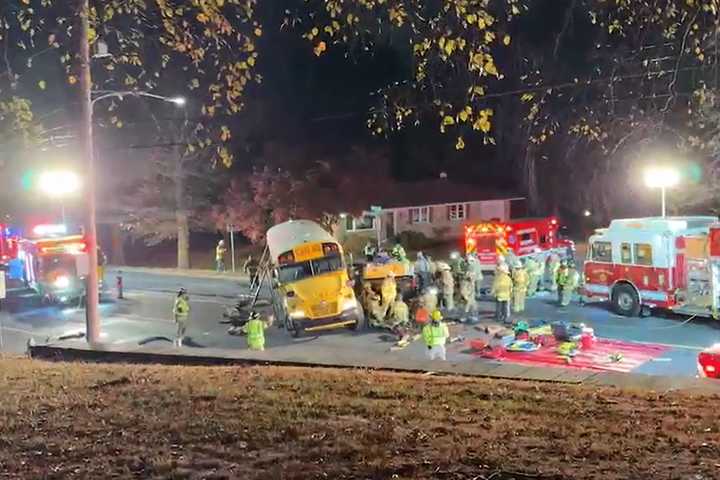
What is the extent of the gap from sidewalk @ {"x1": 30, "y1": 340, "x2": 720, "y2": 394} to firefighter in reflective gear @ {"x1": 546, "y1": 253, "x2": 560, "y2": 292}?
43.7 ft

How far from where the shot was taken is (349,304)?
62.2 feet

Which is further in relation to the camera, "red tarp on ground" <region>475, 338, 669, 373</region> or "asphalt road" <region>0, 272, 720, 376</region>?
"asphalt road" <region>0, 272, 720, 376</region>

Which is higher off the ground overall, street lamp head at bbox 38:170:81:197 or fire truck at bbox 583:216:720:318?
street lamp head at bbox 38:170:81:197

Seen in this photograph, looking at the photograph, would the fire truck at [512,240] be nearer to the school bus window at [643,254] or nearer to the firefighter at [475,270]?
the firefighter at [475,270]

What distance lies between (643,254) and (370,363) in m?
12.2

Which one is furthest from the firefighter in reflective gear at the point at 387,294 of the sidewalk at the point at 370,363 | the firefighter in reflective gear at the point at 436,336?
the sidewalk at the point at 370,363

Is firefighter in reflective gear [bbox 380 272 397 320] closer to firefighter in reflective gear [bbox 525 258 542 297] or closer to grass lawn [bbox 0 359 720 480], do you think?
firefighter in reflective gear [bbox 525 258 542 297]

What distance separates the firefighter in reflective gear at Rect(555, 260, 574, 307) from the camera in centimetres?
2158

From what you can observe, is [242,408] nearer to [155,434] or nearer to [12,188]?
[155,434]

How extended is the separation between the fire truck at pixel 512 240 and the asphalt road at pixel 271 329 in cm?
346

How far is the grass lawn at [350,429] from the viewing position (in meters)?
5.12

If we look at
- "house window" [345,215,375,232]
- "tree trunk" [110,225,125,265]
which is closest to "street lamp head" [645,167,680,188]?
"house window" [345,215,375,232]

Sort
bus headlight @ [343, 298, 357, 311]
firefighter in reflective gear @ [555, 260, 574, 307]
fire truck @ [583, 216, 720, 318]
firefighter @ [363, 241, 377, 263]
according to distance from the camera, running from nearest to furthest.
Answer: fire truck @ [583, 216, 720, 318]
bus headlight @ [343, 298, 357, 311]
firefighter in reflective gear @ [555, 260, 574, 307]
firefighter @ [363, 241, 377, 263]

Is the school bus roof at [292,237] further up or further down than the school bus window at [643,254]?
further up
